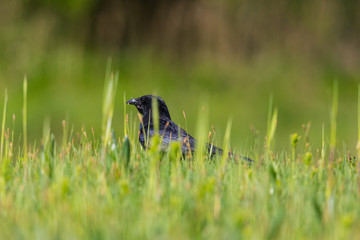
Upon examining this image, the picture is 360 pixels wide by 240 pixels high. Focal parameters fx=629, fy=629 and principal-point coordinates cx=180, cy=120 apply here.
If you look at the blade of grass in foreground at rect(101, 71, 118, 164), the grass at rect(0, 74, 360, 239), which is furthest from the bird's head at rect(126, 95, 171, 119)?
the blade of grass in foreground at rect(101, 71, 118, 164)

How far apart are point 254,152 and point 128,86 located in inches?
297

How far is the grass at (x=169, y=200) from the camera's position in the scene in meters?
3.33

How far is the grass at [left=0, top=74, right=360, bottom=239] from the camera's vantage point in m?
3.33

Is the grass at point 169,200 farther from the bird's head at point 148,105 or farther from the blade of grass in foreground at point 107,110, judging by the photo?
the bird's head at point 148,105

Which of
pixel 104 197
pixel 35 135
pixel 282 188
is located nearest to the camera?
pixel 104 197

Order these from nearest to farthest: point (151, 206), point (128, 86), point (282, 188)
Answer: point (151, 206), point (282, 188), point (128, 86)

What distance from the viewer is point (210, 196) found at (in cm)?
392

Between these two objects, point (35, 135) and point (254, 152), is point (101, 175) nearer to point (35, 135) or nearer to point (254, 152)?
point (254, 152)

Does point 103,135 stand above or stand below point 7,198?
above

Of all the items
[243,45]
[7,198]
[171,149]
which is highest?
[243,45]

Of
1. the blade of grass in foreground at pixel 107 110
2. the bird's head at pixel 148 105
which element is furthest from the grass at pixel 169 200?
the bird's head at pixel 148 105

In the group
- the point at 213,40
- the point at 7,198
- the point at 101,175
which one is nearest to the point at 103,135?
the point at 101,175

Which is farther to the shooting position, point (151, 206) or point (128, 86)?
point (128, 86)

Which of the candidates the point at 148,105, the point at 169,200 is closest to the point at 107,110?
the point at 169,200
